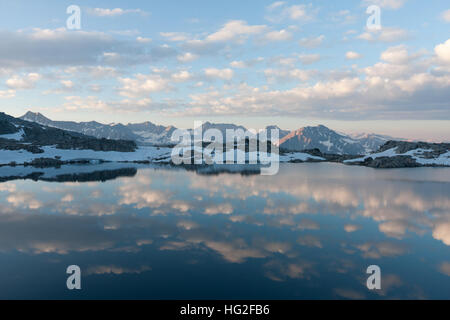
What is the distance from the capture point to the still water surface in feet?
53.1

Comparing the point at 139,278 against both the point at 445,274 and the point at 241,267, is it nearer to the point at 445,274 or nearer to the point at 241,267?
the point at 241,267

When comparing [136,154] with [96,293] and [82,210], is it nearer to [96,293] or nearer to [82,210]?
[82,210]

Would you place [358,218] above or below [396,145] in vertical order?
below

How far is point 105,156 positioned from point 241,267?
496ft

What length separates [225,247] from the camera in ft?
73.8

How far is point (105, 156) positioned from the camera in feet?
503

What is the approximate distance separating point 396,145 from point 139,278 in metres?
165

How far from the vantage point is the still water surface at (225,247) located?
16188 millimetres

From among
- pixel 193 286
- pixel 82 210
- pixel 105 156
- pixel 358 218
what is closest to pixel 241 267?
pixel 193 286

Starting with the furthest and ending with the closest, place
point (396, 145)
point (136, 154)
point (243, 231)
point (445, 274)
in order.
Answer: point (136, 154)
point (396, 145)
point (243, 231)
point (445, 274)

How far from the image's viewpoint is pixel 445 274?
720 inches

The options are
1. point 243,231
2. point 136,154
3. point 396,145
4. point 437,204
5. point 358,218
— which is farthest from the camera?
point 136,154

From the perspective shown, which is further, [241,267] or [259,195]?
[259,195]

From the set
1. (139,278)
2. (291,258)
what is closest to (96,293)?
(139,278)
